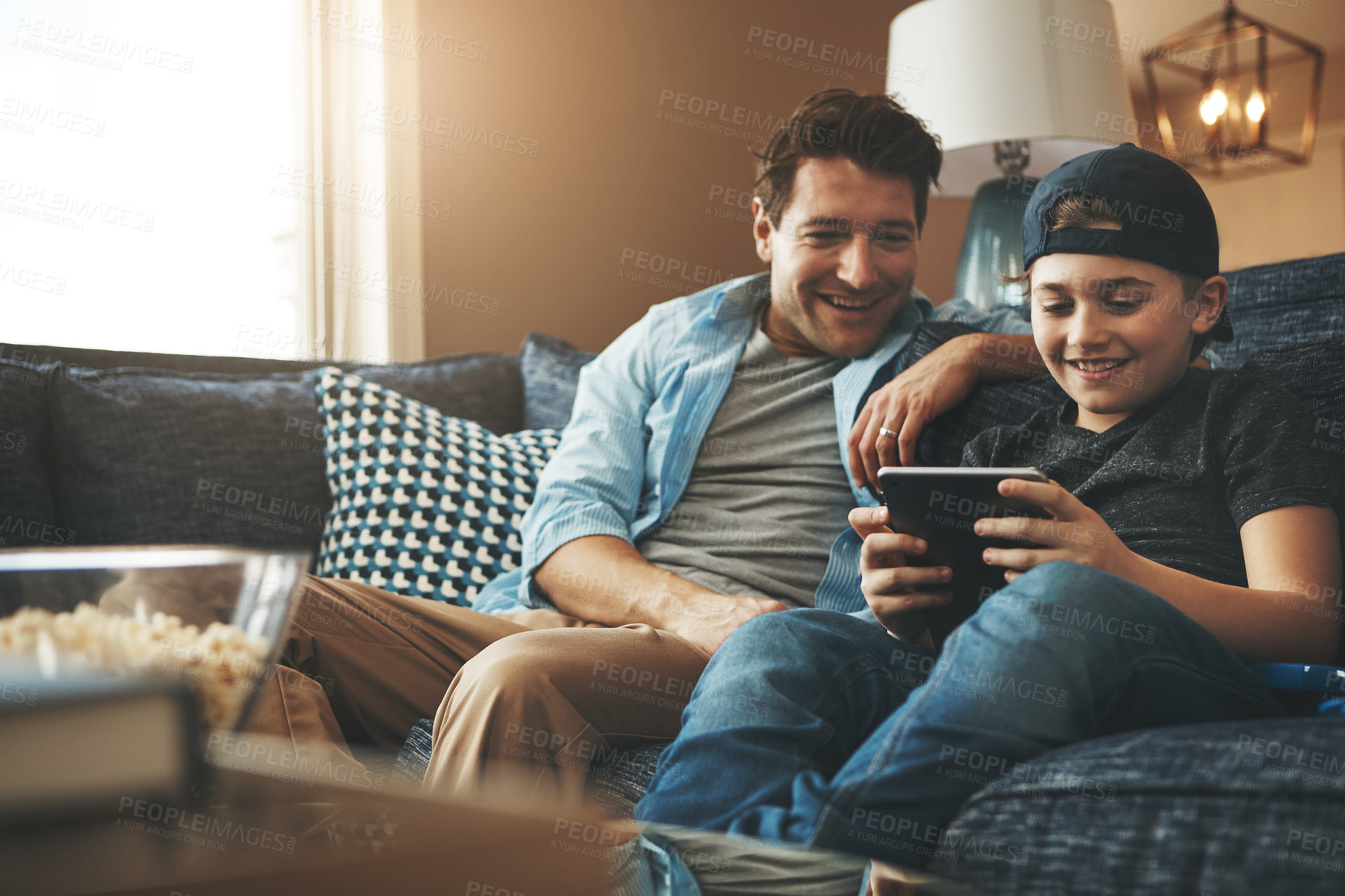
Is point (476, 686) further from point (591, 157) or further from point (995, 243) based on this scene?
point (591, 157)

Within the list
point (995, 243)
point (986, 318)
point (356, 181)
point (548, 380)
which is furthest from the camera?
point (356, 181)

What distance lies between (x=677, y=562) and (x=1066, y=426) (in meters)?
0.52

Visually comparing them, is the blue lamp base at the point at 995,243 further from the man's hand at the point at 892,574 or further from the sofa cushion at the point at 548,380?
the man's hand at the point at 892,574

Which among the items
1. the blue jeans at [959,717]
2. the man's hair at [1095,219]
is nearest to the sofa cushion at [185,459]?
the blue jeans at [959,717]

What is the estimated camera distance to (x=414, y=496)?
1.53 meters

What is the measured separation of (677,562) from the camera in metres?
1.35

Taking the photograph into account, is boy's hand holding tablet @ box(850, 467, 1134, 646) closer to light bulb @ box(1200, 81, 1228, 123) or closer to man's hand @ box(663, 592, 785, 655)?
man's hand @ box(663, 592, 785, 655)

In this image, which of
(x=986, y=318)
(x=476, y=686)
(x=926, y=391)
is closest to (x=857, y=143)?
(x=986, y=318)

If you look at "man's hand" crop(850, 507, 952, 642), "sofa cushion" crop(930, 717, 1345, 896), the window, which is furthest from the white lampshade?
"sofa cushion" crop(930, 717, 1345, 896)

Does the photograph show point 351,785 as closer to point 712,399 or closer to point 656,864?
point 656,864

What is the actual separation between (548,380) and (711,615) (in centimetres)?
80

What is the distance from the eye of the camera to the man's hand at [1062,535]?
2.79ft

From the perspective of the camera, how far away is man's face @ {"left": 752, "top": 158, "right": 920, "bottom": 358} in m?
1.44

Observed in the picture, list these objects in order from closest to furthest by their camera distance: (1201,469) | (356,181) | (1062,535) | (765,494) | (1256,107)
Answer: (1062,535)
(1201,469)
(765,494)
(356,181)
(1256,107)
